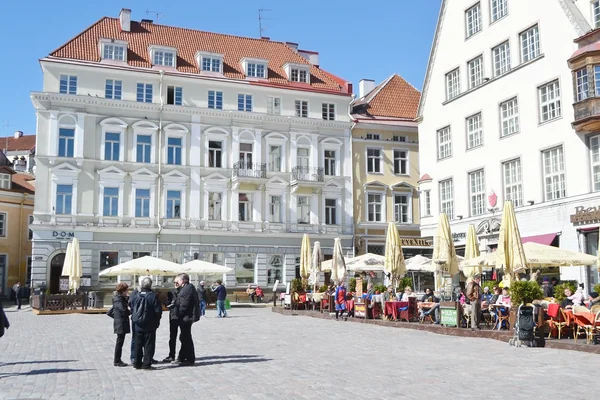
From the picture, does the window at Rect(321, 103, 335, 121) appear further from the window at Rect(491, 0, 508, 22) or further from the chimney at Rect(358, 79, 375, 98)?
the window at Rect(491, 0, 508, 22)

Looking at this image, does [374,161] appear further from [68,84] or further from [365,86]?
[68,84]

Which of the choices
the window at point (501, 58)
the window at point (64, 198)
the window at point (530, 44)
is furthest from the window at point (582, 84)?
the window at point (64, 198)

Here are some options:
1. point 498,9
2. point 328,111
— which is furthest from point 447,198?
point 328,111

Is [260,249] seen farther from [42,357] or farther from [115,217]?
[42,357]

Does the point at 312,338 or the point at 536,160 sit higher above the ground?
the point at 536,160

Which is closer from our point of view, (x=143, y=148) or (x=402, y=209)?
(x=143, y=148)

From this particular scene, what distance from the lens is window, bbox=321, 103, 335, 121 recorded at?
44.9 meters

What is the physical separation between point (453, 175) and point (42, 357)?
80.3ft

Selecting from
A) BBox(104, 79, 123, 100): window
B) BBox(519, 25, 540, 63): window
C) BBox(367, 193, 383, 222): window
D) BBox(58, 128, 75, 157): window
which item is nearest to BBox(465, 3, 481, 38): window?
BBox(519, 25, 540, 63): window

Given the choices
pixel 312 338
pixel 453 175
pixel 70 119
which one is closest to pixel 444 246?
pixel 312 338

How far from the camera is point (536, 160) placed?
28.1 meters

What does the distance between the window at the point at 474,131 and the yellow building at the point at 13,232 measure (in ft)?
103

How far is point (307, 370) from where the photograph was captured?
11461 millimetres

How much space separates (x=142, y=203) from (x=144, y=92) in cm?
668
